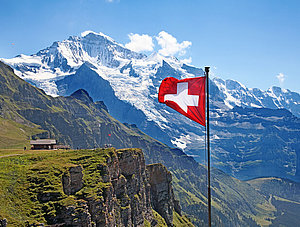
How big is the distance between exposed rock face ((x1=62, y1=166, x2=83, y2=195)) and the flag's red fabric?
5744 centimetres

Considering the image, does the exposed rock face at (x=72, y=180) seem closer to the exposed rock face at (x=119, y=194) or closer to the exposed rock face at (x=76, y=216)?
the exposed rock face at (x=119, y=194)

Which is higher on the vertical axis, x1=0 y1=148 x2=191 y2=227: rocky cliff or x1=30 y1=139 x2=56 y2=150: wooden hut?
x1=30 y1=139 x2=56 y2=150: wooden hut

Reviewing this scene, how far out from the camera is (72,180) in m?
90.5

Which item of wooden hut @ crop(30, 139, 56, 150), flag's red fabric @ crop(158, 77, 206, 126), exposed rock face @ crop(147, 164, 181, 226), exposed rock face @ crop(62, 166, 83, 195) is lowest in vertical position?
exposed rock face @ crop(147, 164, 181, 226)

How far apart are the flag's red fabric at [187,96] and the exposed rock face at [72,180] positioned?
57.4m

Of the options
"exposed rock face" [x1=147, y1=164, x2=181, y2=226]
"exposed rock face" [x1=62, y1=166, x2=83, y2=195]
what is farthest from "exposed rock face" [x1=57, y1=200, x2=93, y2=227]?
"exposed rock face" [x1=147, y1=164, x2=181, y2=226]

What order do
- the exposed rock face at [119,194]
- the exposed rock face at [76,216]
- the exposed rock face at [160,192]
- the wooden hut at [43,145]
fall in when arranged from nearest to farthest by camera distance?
the exposed rock face at [76,216] < the exposed rock face at [119,194] < the wooden hut at [43,145] < the exposed rock face at [160,192]

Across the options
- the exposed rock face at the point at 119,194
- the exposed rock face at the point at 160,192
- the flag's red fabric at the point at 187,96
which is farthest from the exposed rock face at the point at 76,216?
the exposed rock face at the point at 160,192

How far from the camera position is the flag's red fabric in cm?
3622

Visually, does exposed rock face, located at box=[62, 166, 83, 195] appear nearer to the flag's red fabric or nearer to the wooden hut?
the flag's red fabric

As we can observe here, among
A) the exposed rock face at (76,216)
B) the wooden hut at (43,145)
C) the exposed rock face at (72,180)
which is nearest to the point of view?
the exposed rock face at (76,216)

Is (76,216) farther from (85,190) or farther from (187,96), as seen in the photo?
(187,96)

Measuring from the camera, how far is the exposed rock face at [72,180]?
85562 millimetres

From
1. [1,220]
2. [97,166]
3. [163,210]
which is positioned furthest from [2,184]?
[163,210]
